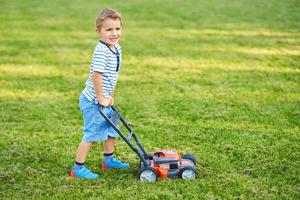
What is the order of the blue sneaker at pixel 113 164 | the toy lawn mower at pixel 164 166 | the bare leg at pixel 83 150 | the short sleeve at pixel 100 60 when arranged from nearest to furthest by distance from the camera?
the short sleeve at pixel 100 60
the toy lawn mower at pixel 164 166
the bare leg at pixel 83 150
the blue sneaker at pixel 113 164

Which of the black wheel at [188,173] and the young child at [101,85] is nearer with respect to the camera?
the young child at [101,85]

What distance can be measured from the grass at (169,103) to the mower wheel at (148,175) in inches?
3.3

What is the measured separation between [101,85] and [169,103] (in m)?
2.46

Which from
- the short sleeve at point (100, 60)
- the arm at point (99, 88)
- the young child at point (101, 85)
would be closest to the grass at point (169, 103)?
the young child at point (101, 85)

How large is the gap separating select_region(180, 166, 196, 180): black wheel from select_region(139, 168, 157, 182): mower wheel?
26 cm

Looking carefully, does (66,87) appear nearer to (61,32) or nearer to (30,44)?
(30,44)

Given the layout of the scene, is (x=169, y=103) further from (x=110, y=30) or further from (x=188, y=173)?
(x=110, y=30)

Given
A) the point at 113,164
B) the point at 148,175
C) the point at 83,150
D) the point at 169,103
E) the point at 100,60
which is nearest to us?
the point at 100,60

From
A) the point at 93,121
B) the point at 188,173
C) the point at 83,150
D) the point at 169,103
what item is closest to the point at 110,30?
the point at 93,121

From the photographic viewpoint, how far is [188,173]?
447 cm

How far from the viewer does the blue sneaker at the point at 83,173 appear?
14.9 ft

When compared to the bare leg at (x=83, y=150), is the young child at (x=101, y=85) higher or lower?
higher

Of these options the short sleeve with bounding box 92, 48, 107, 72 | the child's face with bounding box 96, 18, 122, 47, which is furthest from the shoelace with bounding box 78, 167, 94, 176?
the child's face with bounding box 96, 18, 122, 47

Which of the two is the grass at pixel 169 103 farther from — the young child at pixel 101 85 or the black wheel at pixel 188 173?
the young child at pixel 101 85
